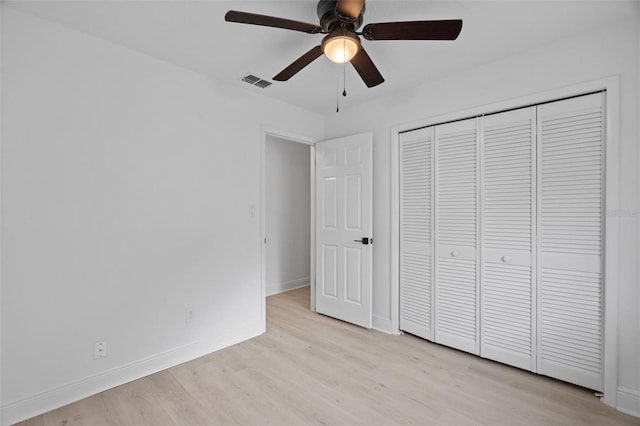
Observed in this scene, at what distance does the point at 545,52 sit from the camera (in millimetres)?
2299

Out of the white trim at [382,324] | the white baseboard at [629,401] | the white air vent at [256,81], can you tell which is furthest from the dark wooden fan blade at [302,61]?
the white baseboard at [629,401]

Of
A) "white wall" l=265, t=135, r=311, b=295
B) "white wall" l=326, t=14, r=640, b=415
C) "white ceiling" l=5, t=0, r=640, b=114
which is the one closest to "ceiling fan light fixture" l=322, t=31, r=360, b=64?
"white ceiling" l=5, t=0, r=640, b=114

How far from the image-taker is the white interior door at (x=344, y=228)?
10.9 feet

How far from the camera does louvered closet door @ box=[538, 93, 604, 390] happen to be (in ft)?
6.95

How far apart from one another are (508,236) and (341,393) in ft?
5.80

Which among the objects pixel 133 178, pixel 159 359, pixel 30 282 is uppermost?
pixel 133 178

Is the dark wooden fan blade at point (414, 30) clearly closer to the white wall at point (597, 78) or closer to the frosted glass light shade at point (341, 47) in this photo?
the frosted glass light shade at point (341, 47)

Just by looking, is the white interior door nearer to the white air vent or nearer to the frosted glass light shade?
the white air vent

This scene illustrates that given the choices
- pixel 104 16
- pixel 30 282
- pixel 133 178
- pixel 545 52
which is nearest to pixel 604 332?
pixel 545 52

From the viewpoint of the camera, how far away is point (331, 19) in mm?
1692

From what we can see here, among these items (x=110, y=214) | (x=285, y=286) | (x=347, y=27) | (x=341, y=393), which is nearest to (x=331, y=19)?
(x=347, y=27)

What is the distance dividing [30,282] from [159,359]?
1058 millimetres

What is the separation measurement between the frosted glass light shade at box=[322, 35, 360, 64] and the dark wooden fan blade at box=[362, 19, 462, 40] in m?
0.09

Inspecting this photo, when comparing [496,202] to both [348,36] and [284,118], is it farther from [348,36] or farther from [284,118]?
[284,118]
